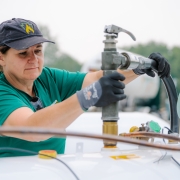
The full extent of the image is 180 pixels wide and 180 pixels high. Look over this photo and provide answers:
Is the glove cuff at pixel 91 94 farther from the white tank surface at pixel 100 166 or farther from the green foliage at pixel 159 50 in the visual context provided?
the green foliage at pixel 159 50

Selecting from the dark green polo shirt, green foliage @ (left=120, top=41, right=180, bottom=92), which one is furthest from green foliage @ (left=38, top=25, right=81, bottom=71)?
the dark green polo shirt

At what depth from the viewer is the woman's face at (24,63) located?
76.8 inches

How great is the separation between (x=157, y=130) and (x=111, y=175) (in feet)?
1.65

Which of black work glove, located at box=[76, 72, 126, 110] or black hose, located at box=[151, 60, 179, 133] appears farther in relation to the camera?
black hose, located at box=[151, 60, 179, 133]

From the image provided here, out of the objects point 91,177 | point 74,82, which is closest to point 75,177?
point 91,177

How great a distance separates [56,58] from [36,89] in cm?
3860

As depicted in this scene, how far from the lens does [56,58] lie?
133ft

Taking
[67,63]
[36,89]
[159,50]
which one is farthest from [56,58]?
[36,89]

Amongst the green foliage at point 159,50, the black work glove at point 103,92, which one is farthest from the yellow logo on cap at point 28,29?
the green foliage at point 159,50

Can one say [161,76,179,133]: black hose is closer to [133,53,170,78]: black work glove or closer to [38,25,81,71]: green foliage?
[133,53,170,78]: black work glove

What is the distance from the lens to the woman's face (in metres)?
1.95

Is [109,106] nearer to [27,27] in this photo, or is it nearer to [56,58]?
[27,27]

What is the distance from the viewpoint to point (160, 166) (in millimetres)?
1528

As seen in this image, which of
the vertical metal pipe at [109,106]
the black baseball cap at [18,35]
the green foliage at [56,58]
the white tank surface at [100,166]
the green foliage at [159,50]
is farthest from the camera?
the green foliage at [159,50]
